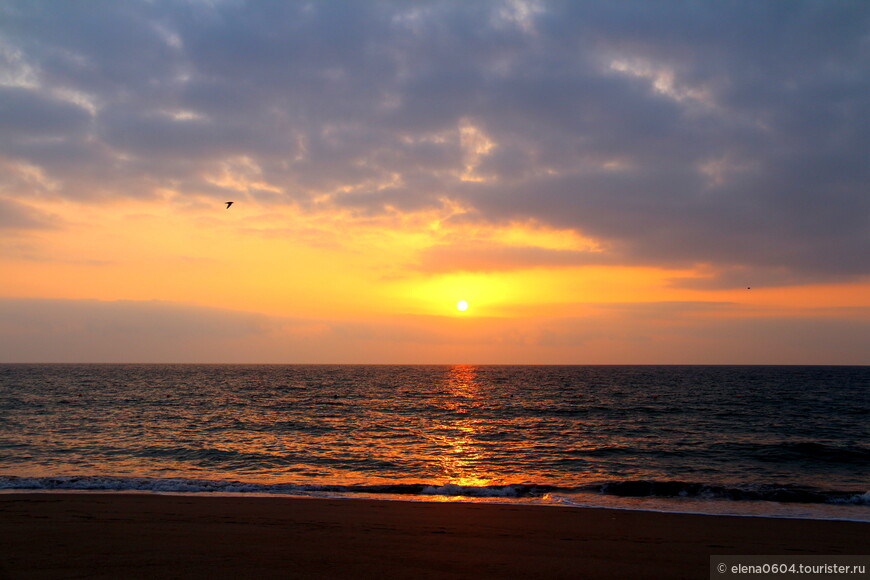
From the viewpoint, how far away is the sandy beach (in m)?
9.38

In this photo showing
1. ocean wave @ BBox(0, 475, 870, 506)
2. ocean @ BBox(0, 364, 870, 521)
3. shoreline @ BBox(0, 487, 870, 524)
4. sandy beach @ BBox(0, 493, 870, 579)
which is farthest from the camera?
ocean @ BBox(0, 364, 870, 521)

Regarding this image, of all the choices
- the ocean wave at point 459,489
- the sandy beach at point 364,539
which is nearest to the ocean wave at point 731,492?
the ocean wave at point 459,489

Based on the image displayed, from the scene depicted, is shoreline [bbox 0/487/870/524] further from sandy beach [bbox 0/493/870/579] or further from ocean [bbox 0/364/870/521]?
sandy beach [bbox 0/493/870/579]

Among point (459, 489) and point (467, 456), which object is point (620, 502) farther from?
point (467, 456)

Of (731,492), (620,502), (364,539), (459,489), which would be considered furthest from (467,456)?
(364,539)

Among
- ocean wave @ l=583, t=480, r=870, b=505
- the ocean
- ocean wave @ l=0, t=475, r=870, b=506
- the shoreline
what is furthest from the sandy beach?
ocean wave @ l=583, t=480, r=870, b=505

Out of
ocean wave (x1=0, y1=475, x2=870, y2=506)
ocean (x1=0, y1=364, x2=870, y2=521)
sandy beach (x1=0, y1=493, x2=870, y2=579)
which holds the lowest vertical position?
ocean (x1=0, y1=364, x2=870, y2=521)

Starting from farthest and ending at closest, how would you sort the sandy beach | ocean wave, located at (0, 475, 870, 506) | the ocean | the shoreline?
1. the ocean
2. ocean wave, located at (0, 475, 870, 506)
3. the shoreline
4. the sandy beach

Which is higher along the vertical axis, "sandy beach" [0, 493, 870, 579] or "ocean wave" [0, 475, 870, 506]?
"sandy beach" [0, 493, 870, 579]

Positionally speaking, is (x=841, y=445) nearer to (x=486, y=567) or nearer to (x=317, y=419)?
(x=486, y=567)

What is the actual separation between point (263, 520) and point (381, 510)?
329 centimetres

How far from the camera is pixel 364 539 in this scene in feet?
37.5

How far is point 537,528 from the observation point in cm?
1292

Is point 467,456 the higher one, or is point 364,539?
point 364,539
